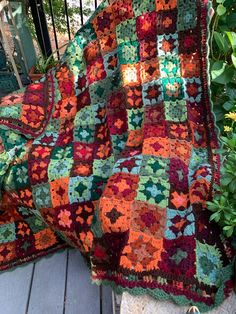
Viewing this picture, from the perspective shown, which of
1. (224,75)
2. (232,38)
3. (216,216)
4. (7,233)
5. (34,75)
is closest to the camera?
(216,216)

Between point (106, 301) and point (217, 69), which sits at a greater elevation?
point (217, 69)

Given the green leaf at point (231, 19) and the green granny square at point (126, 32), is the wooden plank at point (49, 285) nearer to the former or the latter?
the green granny square at point (126, 32)

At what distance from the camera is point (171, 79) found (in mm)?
1440

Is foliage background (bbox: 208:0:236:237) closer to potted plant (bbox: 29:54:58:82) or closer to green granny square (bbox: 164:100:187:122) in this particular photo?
green granny square (bbox: 164:100:187:122)

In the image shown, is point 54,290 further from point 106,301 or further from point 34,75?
point 34,75

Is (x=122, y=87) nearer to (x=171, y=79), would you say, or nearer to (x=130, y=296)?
(x=171, y=79)

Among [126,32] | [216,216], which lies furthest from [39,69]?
[216,216]

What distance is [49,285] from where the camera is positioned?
1442 millimetres

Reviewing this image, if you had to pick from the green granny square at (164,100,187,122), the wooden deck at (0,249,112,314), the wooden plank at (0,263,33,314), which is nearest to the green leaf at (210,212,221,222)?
the green granny square at (164,100,187,122)

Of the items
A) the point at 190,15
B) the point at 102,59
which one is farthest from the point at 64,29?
the point at 190,15

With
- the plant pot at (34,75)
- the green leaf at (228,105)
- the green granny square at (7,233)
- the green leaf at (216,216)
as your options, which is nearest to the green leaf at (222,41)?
the green leaf at (228,105)

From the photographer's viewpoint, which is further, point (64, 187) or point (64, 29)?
point (64, 29)

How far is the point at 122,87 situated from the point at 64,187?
49 cm

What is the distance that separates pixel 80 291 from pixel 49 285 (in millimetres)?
133
